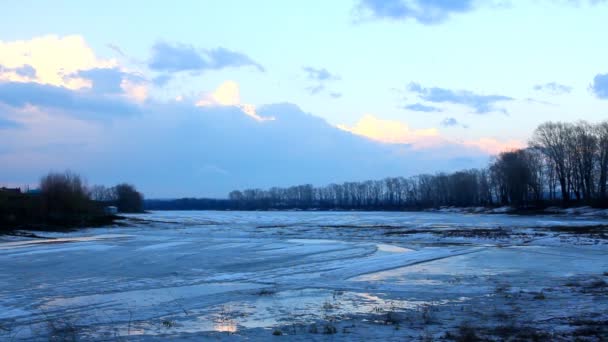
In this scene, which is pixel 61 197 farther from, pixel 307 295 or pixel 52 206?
pixel 307 295

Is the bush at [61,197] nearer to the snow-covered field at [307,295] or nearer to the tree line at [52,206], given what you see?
the tree line at [52,206]

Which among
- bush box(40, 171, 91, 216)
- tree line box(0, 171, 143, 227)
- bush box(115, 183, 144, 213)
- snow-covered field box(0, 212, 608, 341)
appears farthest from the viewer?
bush box(115, 183, 144, 213)

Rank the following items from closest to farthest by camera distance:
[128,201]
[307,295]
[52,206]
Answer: [307,295] < [52,206] < [128,201]

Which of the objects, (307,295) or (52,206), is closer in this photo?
(307,295)

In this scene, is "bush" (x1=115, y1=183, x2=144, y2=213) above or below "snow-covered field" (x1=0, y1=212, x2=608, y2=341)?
above

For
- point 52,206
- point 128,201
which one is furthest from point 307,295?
point 128,201

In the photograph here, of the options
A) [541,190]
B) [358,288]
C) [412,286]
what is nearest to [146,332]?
[358,288]

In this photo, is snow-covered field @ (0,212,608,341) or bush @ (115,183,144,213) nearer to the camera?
snow-covered field @ (0,212,608,341)

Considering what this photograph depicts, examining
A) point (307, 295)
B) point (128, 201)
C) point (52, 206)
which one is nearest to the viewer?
point (307, 295)

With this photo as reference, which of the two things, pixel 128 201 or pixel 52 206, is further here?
pixel 128 201

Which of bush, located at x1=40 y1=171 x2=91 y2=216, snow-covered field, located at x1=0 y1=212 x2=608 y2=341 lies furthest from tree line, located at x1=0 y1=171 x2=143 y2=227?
snow-covered field, located at x1=0 y1=212 x2=608 y2=341

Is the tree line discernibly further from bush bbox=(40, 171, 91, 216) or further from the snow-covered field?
the snow-covered field

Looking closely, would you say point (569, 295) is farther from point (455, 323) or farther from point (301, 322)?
point (301, 322)

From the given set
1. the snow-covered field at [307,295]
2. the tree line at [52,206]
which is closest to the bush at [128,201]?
the tree line at [52,206]
